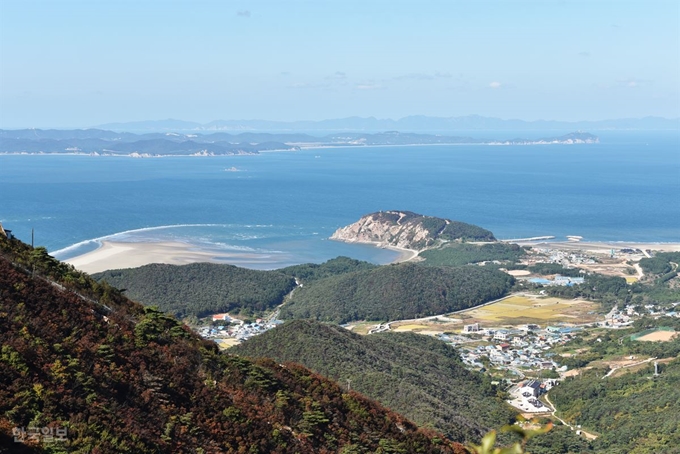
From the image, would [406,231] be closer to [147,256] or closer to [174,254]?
[174,254]

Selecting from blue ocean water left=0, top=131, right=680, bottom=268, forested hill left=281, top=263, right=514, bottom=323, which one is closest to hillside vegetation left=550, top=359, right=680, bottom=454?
forested hill left=281, top=263, right=514, bottom=323

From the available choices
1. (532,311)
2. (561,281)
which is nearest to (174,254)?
(532,311)

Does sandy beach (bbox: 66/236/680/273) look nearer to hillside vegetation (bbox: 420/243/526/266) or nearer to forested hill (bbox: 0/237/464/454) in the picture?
hillside vegetation (bbox: 420/243/526/266)

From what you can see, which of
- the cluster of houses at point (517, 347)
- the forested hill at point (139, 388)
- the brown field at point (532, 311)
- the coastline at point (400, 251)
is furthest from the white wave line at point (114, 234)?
the forested hill at point (139, 388)

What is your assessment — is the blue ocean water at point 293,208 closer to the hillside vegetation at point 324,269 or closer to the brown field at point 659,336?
the hillside vegetation at point 324,269

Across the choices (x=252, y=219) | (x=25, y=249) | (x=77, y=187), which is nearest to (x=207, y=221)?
(x=252, y=219)

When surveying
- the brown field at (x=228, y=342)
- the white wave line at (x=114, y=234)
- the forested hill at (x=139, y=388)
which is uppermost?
the forested hill at (x=139, y=388)
